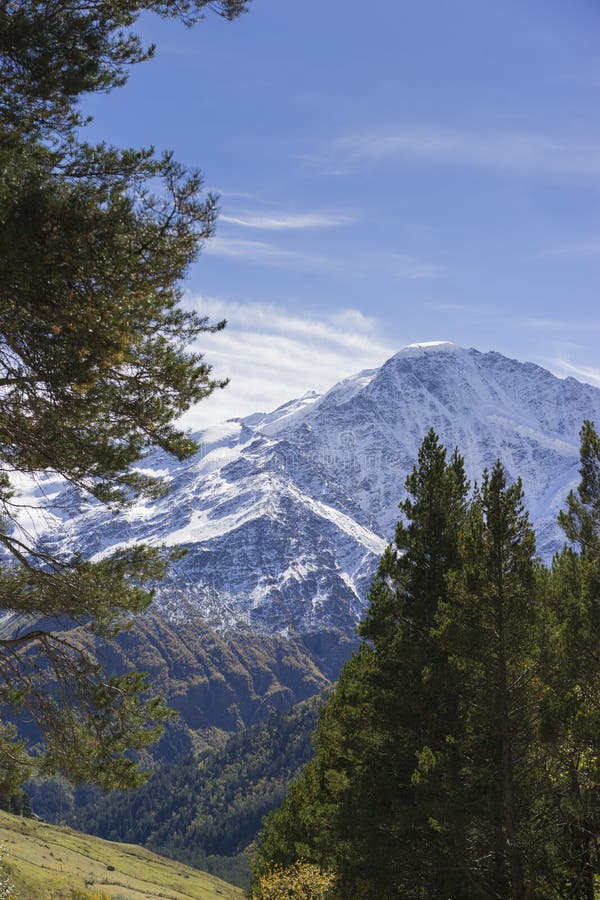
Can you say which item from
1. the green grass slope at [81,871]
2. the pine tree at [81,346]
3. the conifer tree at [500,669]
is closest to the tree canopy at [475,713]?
the conifer tree at [500,669]

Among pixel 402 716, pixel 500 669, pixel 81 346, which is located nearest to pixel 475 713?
pixel 500 669

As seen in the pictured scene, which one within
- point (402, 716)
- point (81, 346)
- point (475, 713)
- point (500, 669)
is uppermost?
point (81, 346)

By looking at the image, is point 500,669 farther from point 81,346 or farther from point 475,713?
point 81,346

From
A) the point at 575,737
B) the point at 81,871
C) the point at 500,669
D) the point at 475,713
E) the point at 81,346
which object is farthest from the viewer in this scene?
the point at 81,871

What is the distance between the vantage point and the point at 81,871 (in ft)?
291

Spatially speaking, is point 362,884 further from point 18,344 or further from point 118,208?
point 118,208

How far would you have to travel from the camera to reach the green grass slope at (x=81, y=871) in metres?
51.2

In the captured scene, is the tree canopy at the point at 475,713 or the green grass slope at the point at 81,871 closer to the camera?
the tree canopy at the point at 475,713


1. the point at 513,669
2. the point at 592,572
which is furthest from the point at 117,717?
the point at 592,572

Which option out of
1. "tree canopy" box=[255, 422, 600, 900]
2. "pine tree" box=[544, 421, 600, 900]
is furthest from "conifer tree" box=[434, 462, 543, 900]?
"pine tree" box=[544, 421, 600, 900]

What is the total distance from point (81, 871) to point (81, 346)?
9519 cm

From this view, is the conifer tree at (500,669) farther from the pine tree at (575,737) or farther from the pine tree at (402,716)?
the pine tree at (402,716)

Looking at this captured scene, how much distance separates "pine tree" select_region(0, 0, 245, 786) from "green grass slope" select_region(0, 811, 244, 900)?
83.0 ft

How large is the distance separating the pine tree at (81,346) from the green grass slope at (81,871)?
25285mm
